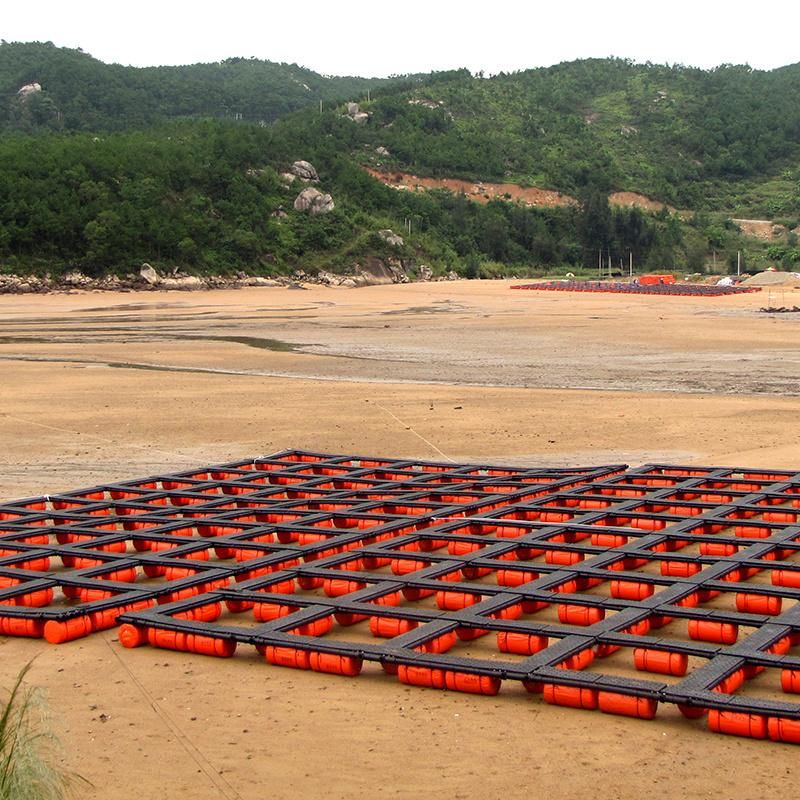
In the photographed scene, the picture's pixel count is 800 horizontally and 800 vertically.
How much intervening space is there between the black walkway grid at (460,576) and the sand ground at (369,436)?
18 centimetres

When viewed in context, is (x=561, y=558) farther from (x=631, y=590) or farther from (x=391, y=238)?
(x=391, y=238)

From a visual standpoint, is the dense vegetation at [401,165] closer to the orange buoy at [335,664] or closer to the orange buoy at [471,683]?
the orange buoy at [335,664]

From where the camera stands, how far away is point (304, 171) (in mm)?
80750

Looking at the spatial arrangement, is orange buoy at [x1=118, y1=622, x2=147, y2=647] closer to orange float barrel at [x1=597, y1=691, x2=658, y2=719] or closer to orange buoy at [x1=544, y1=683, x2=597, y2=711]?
orange buoy at [x1=544, y1=683, x2=597, y2=711]

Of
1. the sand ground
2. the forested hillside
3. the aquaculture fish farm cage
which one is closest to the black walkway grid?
the sand ground

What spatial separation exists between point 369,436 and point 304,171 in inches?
2649

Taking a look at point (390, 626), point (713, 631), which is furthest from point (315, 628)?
point (713, 631)

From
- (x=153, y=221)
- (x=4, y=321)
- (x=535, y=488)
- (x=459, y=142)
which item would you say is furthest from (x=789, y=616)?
(x=459, y=142)

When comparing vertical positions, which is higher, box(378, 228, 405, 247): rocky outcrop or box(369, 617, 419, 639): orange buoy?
box(378, 228, 405, 247): rocky outcrop

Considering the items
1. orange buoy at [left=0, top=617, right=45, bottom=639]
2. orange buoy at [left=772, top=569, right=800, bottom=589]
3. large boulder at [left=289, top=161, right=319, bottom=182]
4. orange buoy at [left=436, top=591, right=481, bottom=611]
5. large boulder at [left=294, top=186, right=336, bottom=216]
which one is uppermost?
large boulder at [left=289, top=161, right=319, bottom=182]

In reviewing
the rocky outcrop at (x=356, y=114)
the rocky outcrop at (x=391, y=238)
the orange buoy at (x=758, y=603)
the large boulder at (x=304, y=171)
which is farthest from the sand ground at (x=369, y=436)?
the rocky outcrop at (x=356, y=114)

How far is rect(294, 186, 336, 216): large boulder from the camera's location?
7450 cm

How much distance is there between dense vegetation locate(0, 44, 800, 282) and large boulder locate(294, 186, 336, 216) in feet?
2.54

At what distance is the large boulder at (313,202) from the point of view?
74.5 metres
